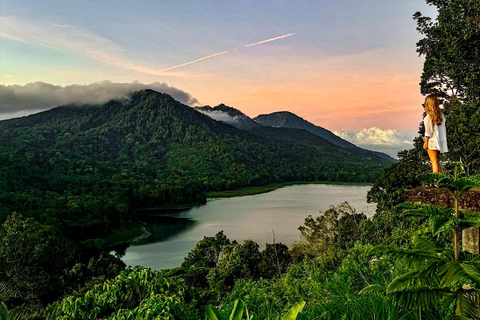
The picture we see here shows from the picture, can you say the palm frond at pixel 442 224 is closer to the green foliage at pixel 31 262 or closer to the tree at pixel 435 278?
the tree at pixel 435 278

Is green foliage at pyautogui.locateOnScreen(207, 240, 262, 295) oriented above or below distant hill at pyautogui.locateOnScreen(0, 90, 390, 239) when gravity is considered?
A: below

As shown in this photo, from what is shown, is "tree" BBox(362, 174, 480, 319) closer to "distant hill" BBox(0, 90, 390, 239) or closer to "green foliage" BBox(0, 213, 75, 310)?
"green foliage" BBox(0, 213, 75, 310)

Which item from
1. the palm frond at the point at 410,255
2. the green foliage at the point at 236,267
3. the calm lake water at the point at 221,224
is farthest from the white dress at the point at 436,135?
the calm lake water at the point at 221,224

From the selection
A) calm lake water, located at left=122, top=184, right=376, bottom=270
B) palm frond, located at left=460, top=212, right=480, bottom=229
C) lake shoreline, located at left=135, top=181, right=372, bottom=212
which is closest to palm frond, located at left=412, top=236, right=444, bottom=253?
palm frond, located at left=460, top=212, right=480, bottom=229

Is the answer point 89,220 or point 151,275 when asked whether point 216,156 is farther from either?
point 151,275

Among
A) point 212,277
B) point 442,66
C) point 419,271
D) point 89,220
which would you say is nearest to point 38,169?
point 89,220

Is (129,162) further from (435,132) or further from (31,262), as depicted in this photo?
(435,132)
